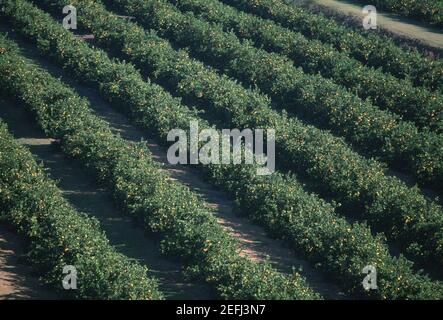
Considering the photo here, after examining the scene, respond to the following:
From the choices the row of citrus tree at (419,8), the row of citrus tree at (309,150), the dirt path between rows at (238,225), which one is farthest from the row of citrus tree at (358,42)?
the dirt path between rows at (238,225)

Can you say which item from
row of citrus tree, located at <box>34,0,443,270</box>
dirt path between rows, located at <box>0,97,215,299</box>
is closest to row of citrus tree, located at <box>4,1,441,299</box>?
row of citrus tree, located at <box>34,0,443,270</box>

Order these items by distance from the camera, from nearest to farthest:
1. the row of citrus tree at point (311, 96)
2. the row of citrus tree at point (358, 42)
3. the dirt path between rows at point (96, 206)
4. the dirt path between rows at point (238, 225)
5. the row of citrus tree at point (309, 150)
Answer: the dirt path between rows at point (96, 206) < the dirt path between rows at point (238, 225) < the row of citrus tree at point (309, 150) < the row of citrus tree at point (311, 96) < the row of citrus tree at point (358, 42)

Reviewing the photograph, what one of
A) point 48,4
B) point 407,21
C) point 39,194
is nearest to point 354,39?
point 407,21

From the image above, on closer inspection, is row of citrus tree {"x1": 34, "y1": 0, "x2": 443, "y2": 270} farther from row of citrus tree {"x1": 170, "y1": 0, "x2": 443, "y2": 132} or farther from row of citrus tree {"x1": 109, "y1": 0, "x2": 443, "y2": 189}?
row of citrus tree {"x1": 170, "y1": 0, "x2": 443, "y2": 132}

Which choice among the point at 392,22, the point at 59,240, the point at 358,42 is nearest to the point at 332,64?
the point at 358,42

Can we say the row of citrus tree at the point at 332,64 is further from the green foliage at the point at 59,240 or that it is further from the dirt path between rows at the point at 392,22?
the green foliage at the point at 59,240

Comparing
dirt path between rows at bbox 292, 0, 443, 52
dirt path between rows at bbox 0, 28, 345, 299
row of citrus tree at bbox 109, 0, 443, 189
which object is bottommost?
dirt path between rows at bbox 0, 28, 345, 299
